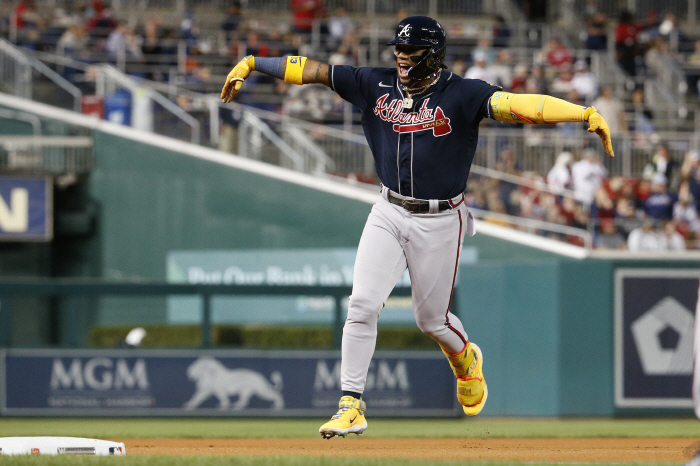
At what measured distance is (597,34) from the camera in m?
18.7

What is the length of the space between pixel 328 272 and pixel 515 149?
3.04 m

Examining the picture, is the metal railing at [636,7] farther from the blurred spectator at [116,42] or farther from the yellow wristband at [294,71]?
the yellow wristband at [294,71]

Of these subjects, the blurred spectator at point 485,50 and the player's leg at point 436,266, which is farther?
the blurred spectator at point 485,50

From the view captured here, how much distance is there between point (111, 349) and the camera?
11125 mm

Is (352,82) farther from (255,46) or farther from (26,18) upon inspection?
(26,18)

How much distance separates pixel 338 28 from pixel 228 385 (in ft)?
30.5

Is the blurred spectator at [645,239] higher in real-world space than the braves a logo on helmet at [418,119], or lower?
lower

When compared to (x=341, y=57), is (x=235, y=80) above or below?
below

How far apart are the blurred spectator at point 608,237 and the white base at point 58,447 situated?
7.91 metres

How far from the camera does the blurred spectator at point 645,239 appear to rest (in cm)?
1245

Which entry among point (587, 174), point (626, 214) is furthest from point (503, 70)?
point (626, 214)

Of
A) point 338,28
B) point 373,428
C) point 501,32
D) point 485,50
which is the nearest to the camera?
point 373,428

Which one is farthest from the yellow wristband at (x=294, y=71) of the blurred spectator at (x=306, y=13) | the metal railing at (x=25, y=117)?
the blurred spectator at (x=306, y=13)

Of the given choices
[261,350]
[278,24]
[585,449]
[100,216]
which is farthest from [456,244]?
[278,24]
